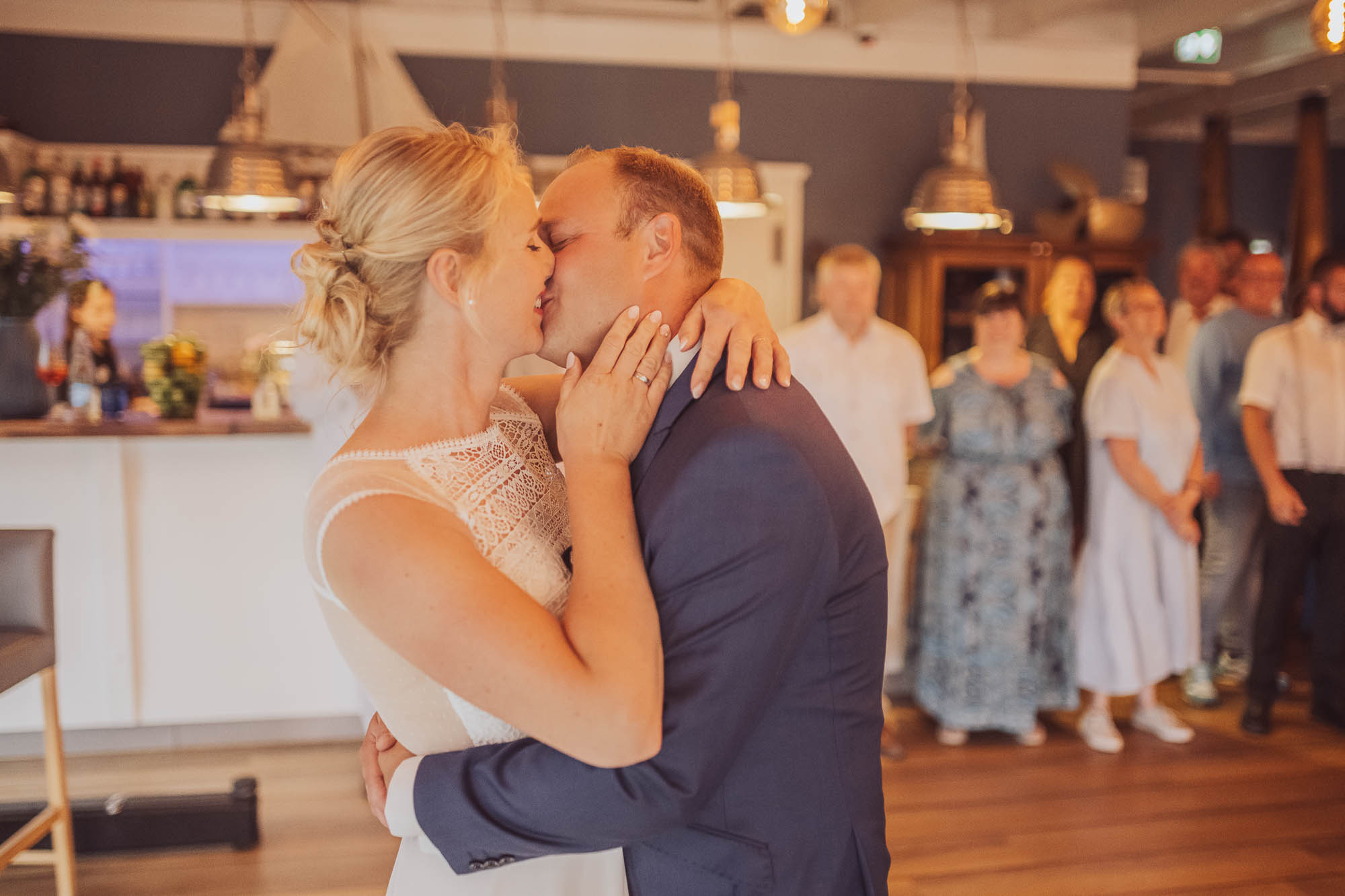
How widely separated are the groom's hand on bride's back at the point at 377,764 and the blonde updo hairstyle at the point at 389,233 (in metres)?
0.44

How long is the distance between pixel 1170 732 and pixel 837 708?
3405 mm

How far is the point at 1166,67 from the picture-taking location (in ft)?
26.6

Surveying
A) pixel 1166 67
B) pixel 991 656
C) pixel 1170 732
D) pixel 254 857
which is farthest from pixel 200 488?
pixel 1166 67

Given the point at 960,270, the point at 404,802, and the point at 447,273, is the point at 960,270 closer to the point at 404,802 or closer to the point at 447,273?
the point at 447,273

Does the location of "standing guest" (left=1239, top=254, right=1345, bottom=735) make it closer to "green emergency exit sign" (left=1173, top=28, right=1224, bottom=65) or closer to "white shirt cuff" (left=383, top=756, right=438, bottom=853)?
"white shirt cuff" (left=383, top=756, right=438, bottom=853)

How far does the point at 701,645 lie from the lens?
107 centimetres

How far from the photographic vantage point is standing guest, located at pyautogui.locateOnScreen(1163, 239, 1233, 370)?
5562mm

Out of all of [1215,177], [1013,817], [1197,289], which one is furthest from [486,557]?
[1215,177]

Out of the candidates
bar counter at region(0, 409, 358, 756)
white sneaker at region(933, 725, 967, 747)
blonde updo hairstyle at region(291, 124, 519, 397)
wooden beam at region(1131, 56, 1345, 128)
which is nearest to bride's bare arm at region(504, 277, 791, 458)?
blonde updo hairstyle at region(291, 124, 519, 397)

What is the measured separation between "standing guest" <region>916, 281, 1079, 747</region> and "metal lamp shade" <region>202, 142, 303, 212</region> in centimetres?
268

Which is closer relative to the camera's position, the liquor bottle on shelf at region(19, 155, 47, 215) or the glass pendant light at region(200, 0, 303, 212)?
the glass pendant light at region(200, 0, 303, 212)

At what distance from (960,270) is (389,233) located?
5684 mm

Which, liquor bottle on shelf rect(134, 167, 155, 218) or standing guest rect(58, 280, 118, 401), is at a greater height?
liquor bottle on shelf rect(134, 167, 155, 218)

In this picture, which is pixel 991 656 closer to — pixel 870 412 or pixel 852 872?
pixel 870 412
